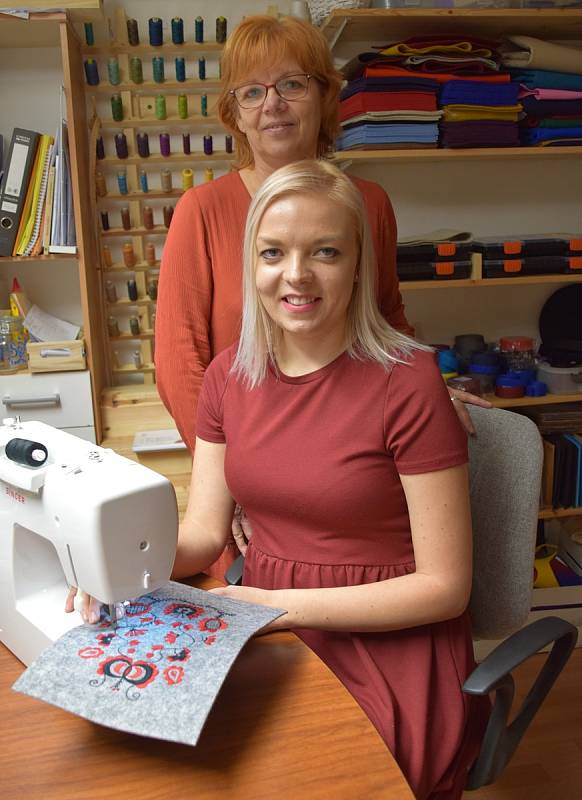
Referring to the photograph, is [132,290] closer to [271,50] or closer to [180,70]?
[180,70]

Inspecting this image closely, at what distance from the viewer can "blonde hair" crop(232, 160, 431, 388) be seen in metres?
1.12

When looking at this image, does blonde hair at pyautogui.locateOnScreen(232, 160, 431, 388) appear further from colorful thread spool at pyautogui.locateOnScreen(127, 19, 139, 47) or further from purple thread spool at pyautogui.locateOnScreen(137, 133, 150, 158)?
colorful thread spool at pyautogui.locateOnScreen(127, 19, 139, 47)

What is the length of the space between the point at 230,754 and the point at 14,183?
6.53 feet

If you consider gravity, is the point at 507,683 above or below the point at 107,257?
below

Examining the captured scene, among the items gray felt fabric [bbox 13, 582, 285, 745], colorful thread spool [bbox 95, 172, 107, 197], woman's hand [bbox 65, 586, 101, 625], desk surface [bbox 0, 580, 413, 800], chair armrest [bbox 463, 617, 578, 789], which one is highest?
colorful thread spool [bbox 95, 172, 107, 197]

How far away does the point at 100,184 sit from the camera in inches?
97.9

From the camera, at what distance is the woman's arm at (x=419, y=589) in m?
1.03

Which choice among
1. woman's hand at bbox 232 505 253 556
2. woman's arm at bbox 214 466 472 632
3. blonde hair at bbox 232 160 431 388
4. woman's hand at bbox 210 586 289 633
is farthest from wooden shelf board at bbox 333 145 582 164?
woman's hand at bbox 210 586 289 633

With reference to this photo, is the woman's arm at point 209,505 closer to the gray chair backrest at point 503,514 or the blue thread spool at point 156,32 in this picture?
the gray chair backrest at point 503,514

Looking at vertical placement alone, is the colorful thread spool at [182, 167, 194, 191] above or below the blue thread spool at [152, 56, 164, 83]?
below

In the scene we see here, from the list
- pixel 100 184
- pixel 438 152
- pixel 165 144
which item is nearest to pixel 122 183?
pixel 100 184

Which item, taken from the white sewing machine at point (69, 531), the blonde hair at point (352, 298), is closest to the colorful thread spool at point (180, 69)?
the blonde hair at point (352, 298)

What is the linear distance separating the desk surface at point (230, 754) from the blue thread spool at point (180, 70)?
6.84 ft

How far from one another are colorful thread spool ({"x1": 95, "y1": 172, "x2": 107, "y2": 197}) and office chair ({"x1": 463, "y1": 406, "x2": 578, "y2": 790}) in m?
1.67
